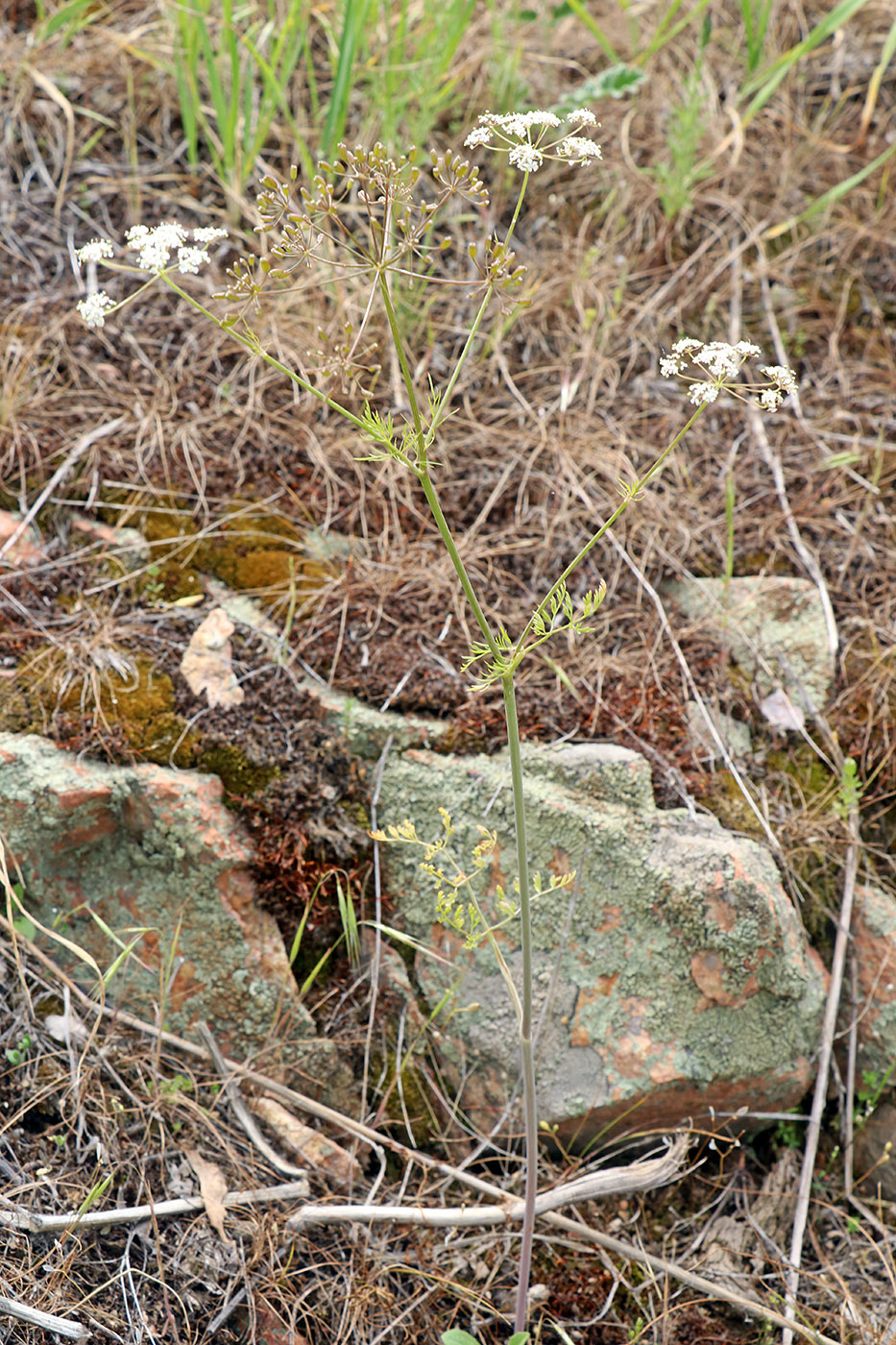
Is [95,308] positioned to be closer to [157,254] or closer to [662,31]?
[157,254]

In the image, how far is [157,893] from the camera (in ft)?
7.69

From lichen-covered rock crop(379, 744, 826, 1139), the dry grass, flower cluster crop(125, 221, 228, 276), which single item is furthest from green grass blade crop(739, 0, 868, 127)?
flower cluster crop(125, 221, 228, 276)

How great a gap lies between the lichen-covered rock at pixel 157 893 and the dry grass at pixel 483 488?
0.10m

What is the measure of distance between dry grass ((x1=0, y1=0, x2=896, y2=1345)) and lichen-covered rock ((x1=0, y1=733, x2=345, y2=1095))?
3.7 inches

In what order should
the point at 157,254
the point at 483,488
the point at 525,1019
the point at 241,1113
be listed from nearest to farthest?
1. the point at 157,254
2. the point at 525,1019
3. the point at 241,1113
4. the point at 483,488

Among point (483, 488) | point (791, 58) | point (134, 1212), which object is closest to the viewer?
point (134, 1212)

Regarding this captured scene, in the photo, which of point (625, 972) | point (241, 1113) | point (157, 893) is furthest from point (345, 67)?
point (241, 1113)

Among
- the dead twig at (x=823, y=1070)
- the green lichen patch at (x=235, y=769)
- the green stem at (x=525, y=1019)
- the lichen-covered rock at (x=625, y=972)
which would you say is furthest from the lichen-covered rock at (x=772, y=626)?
the green lichen patch at (x=235, y=769)

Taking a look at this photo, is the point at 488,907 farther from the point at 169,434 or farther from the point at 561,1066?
the point at 169,434

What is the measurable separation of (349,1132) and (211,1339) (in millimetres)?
471

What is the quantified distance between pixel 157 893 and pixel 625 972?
45.7 inches

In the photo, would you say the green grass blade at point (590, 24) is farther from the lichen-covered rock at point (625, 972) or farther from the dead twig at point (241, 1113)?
the dead twig at point (241, 1113)

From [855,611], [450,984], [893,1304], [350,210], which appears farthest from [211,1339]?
[350,210]

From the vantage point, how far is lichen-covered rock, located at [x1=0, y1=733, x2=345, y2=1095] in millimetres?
2268
